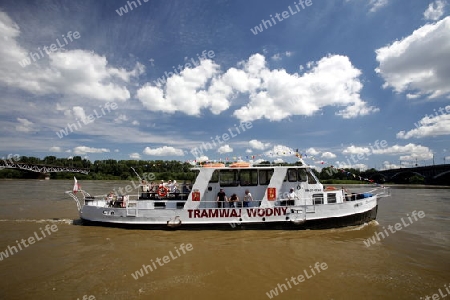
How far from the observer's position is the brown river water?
6406 mm

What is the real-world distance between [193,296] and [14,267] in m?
5.71

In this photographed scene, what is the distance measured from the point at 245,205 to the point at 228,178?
1.47 m

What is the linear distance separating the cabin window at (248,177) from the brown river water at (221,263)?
2215 millimetres

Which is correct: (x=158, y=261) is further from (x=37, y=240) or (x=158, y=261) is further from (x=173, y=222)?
(x=37, y=240)

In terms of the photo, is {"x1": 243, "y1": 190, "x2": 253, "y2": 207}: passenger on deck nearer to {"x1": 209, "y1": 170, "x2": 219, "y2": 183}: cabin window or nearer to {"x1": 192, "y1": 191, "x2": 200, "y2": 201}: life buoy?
{"x1": 209, "y1": 170, "x2": 219, "y2": 183}: cabin window

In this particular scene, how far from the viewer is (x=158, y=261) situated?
27.6 feet

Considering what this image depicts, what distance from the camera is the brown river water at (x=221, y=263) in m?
6.41

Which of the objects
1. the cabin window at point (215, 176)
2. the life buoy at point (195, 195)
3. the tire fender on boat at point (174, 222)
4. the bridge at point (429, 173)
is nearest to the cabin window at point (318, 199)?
the cabin window at point (215, 176)

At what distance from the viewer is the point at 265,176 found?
41.3ft

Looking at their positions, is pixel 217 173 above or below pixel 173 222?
above

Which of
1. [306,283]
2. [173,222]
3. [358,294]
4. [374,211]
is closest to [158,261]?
[173,222]

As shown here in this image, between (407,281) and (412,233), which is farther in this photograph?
(412,233)

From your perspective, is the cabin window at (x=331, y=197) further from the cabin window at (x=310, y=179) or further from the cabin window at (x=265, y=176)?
the cabin window at (x=265, y=176)

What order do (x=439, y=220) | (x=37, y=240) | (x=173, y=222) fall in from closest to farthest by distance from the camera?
(x=37, y=240)
(x=173, y=222)
(x=439, y=220)
